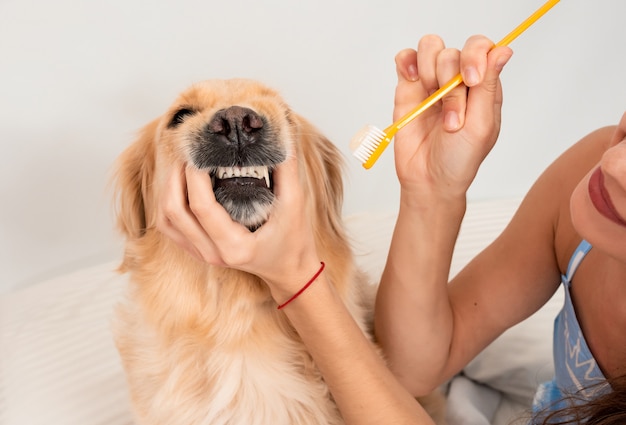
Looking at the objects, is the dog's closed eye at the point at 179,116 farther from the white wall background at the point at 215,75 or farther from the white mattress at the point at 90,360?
the white wall background at the point at 215,75

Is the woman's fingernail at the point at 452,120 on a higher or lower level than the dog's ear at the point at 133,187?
higher

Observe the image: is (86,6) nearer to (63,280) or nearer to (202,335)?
(63,280)

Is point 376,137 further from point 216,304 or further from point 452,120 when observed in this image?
point 216,304

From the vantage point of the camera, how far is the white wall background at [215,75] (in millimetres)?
2127

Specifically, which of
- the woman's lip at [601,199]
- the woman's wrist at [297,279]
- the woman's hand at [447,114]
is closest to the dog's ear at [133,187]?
the woman's wrist at [297,279]

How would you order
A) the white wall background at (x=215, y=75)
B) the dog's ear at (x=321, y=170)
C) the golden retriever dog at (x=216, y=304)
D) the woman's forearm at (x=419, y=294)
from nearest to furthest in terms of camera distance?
the golden retriever dog at (x=216, y=304)
the woman's forearm at (x=419, y=294)
the dog's ear at (x=321, y=170)
the white wall background at (x=215, y=75)

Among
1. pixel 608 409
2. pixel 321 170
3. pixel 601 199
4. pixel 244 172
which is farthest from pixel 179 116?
pixel 608 409

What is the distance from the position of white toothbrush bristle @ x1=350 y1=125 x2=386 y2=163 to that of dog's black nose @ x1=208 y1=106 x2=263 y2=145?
6.7 inches

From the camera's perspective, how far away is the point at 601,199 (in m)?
1.06

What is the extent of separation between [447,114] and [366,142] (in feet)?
0.51

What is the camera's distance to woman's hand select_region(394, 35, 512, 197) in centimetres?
111

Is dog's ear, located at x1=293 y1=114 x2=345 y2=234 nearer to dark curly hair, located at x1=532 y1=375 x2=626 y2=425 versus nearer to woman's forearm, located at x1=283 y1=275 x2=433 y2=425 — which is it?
woman's forearm, located at x1=283 y1=275 x2=433 y2=425

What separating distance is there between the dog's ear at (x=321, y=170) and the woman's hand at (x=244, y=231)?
293 millimetres

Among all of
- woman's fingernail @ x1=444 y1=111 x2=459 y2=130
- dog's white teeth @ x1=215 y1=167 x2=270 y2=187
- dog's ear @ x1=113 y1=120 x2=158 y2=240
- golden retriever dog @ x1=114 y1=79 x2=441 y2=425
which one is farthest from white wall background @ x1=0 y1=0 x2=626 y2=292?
woman's fingernail @ x1=444 y1=111 x2=459 y2=130
